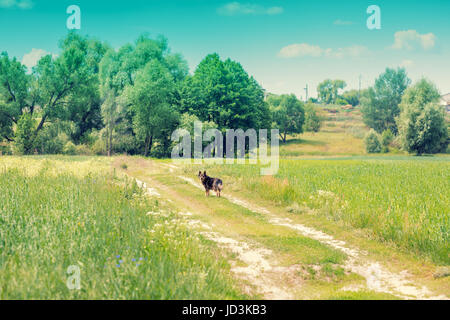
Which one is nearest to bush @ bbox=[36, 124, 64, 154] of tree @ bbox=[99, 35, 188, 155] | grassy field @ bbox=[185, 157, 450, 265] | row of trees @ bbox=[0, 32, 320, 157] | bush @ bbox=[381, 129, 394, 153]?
row of trees @ bbox=[0, 32, 320, 157]

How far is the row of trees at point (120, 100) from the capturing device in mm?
49094

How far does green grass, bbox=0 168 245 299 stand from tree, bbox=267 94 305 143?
77644 millimetres

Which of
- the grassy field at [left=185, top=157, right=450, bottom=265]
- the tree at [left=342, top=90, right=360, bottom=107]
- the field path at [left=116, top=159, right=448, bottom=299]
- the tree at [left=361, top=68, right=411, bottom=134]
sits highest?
the tree at [left=342, top=90, right=360, bottom=107]

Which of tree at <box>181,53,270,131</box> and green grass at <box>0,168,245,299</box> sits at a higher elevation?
tree at <box>181,53,270,131</box>

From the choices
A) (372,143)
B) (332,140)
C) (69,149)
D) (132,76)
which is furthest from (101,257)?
(332,140)

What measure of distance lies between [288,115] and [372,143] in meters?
24.3

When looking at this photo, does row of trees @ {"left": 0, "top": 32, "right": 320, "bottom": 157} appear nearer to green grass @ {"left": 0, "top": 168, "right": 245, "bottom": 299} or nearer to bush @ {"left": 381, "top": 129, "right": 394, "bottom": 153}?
bush @ {"left": 381, "top": 129, "right": 394, "bottom": 153}

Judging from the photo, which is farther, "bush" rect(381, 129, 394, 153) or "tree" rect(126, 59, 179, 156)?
"bush" rect(381, 129, 394, 153)

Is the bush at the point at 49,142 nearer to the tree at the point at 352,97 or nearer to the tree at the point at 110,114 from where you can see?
the tree at the point at 110,114

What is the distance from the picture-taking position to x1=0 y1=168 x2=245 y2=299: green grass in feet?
17.8

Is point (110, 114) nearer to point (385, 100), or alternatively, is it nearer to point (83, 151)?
point (83, 151)

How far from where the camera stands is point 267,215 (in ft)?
47.1

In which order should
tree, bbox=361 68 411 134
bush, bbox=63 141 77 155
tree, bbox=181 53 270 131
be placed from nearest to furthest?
1. bush, bbox=63 141 77 155
2. tree, bbox=181 53 270 131
3. tree, bbox=361 68 411 134

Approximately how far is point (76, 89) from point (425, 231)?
55.5 metres
